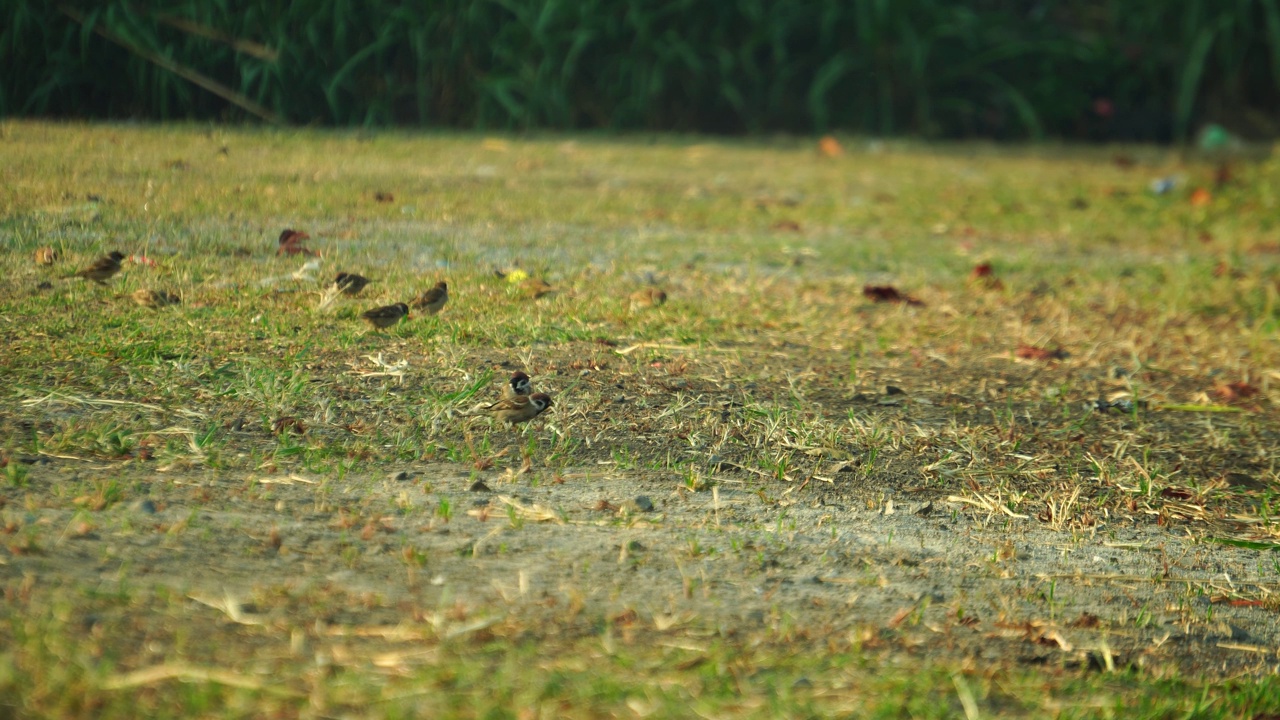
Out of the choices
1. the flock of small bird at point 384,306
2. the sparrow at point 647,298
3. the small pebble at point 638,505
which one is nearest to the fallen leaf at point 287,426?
the flock of small bird at point 384,306

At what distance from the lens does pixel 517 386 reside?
2.89 m

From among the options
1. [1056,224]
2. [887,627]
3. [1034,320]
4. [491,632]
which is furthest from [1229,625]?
[1056,224]

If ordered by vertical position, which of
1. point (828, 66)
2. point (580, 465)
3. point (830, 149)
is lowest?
point (580, 465)

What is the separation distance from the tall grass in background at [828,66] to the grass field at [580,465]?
55.8 inches

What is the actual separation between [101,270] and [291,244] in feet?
1.70

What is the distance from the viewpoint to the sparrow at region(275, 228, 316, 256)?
357 centimetres

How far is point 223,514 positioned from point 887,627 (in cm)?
115

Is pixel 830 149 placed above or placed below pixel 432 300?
above

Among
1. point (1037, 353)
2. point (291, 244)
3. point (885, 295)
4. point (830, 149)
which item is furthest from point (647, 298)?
point (830, 149)

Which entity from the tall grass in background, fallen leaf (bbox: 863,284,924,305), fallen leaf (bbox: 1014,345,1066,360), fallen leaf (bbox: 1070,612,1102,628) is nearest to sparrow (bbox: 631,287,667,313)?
fallen leaf (bbox: 863,284,924,305)

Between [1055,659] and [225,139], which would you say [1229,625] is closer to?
[1055,659]

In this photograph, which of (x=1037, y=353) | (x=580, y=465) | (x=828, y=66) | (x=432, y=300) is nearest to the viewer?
(x=580, y=465)

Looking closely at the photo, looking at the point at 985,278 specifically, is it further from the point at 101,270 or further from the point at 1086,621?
the point at 101,270

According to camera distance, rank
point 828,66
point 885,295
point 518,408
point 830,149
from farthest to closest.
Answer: point 828,66, point 830,149, point 885,295, point 518,408
